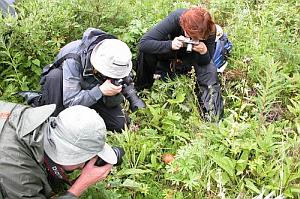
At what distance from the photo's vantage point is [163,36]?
5117mm

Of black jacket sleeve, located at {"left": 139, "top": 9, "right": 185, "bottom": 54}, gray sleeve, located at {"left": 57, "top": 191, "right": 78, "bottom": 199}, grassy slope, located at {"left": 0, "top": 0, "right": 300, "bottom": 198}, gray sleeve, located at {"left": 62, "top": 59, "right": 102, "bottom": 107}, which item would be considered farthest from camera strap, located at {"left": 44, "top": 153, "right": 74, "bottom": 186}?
black jacket sleeve, located at {"left": 139, "top": 9, "right": 185, "bottom": 54}

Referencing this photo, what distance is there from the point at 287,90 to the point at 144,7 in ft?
7.78

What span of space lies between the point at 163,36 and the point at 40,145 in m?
2.59

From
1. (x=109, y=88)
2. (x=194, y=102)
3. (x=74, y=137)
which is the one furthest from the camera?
(x=194, y=102)

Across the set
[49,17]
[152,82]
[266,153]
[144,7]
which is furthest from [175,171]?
[144,7]

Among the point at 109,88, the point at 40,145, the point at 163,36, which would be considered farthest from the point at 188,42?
the point at 40,145

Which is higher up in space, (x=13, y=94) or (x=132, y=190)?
(x=13, y=94)

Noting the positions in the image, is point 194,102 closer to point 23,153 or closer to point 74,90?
point 74,90

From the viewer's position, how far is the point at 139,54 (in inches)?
211

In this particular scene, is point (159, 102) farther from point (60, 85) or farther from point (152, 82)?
point (60, 85)

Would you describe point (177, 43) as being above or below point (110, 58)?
below

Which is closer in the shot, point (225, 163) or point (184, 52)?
point (225, 163)

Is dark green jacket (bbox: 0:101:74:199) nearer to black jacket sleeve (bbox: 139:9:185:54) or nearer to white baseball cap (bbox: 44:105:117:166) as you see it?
white baseball cap (bbox: 44:105:117:166)

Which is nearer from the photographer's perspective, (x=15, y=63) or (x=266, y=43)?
(x=15, y=63)
